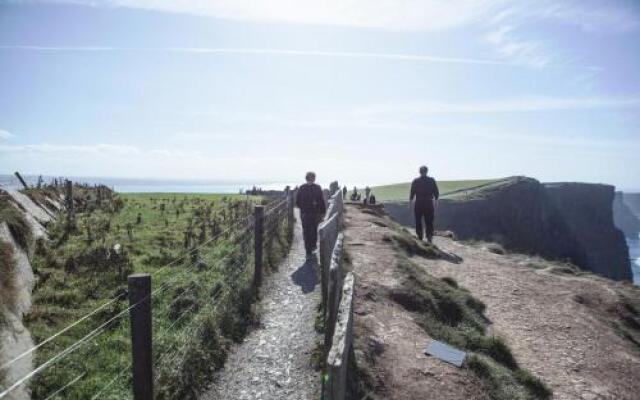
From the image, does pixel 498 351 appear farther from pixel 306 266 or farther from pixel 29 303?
pixel 29 303

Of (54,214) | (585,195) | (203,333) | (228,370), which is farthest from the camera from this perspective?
(585,195)

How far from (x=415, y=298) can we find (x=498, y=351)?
2.04 meters

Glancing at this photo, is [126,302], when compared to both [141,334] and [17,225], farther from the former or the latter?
[141,334]

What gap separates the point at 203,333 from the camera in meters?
7.19

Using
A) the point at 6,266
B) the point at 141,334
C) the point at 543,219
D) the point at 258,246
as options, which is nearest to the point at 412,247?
the point at 258,246

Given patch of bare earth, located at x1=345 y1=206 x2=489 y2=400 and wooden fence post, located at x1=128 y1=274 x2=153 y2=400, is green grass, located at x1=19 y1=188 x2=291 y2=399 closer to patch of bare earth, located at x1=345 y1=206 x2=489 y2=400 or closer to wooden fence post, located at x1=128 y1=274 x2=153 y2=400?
wooden fence post, located at x1=128 y1=274 x2=153 y2=400

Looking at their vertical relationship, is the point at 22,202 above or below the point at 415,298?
above

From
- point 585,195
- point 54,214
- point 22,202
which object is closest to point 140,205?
point 54,214

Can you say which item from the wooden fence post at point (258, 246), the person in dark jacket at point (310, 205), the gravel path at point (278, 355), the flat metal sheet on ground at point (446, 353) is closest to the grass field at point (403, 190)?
the person in dark jacket at point (310, 205)

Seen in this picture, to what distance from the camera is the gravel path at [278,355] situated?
20.1ft

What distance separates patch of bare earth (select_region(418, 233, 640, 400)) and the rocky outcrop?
1008 inches

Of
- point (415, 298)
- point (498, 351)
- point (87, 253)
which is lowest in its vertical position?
point (498, 351)

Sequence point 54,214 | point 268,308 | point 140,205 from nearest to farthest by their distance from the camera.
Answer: point 268,308, point 54,214, point 140,205

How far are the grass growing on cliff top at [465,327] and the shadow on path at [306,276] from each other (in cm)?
230
